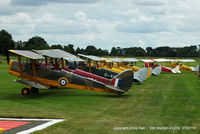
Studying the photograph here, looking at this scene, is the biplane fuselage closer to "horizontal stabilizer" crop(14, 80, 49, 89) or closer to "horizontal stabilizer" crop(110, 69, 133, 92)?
"horizontal stabilizer" crop(14, 80, 49, 89)

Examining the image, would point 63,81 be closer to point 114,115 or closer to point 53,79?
point 53,79

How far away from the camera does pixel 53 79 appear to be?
621 inches

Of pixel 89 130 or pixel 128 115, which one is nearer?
pixel 89 130

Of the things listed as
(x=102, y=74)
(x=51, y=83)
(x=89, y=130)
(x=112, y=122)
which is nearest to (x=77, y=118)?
(x=112, y=122)

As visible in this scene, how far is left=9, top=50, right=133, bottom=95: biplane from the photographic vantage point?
14.7 m

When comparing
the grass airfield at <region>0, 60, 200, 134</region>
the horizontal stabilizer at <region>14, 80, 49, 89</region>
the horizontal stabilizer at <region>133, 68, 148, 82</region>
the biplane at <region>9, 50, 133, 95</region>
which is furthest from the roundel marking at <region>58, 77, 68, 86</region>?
the horizontal stabilizer at <region>133, 68, 148, 82</region>

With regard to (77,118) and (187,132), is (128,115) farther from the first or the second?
(187,132)

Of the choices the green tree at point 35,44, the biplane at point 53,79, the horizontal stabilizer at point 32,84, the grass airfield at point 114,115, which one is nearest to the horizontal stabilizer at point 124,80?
the biplane at point 53,79

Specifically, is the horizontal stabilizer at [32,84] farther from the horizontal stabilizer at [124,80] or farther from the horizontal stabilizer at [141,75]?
the horizontal stabilizer at [141,75]

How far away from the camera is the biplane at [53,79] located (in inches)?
578

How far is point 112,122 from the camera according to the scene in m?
8.35

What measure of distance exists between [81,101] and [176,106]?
4.16 metres

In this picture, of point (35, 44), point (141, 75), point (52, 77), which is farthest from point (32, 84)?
point (35, 44)

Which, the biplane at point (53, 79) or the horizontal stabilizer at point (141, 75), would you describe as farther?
the horizontal stabilizer at point (141, 75)
